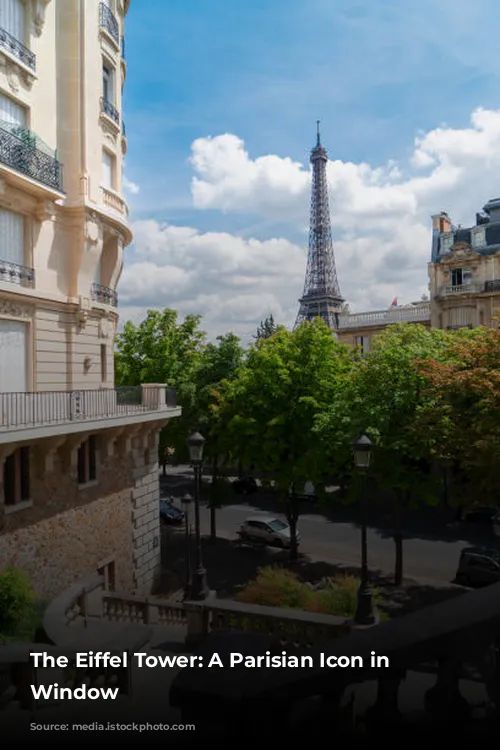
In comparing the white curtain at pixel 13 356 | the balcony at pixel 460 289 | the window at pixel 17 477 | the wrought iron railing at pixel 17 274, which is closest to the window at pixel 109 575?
the window at pixel 17 477

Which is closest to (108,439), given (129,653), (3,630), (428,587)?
(3,630)

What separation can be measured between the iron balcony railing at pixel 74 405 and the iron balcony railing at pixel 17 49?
10.1 meters

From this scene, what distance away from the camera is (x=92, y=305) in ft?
64.4

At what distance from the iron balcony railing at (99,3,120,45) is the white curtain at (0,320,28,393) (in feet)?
38.5

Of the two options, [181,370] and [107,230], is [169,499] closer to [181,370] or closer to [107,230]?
[181,370]

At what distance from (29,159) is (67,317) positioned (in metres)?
5.01

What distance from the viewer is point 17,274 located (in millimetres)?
16516

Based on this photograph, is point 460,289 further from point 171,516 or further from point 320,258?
point 320,258

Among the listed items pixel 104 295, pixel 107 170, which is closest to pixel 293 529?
pixel 104 295

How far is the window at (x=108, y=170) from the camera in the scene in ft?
68.3

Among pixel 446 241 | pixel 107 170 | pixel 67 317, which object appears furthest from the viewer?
pixel 446 241

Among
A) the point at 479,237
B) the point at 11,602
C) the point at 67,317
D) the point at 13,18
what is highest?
the point at 479,237

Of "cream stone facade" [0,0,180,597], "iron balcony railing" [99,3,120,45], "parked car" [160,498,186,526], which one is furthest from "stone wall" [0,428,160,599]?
"iron balcony railing" [99,3,120,45]

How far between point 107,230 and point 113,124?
4087mm
